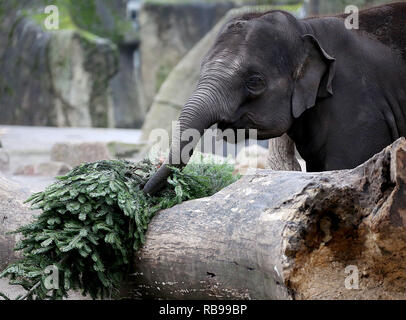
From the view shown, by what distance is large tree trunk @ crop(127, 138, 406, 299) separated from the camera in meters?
2.97

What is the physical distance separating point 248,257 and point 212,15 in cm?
1775

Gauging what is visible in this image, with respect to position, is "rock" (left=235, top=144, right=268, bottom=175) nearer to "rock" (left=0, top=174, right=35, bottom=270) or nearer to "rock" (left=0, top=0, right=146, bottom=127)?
"rock" (left=0, top=174, right=35, bottom=270)

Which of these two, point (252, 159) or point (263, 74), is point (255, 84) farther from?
point (252, 159)

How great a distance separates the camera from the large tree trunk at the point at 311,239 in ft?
9.73

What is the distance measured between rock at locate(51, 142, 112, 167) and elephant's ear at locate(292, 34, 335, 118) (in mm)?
4674

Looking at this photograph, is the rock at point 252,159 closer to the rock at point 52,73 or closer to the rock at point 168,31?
the rock at point 52,73

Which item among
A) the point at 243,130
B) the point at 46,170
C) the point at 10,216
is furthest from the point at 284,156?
the point at 46,170

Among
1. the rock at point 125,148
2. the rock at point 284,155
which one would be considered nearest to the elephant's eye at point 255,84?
the rock at point 284,155

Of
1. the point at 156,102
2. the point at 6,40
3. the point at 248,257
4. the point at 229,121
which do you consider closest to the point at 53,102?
the point at 6,40

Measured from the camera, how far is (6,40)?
55.7 ft

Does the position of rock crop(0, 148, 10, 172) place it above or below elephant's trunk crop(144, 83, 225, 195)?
below

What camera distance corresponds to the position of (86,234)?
349 centimetres

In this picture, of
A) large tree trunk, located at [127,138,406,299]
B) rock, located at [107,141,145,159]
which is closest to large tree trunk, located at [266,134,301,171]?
large tree trunk, located at [127,138,406,299]
